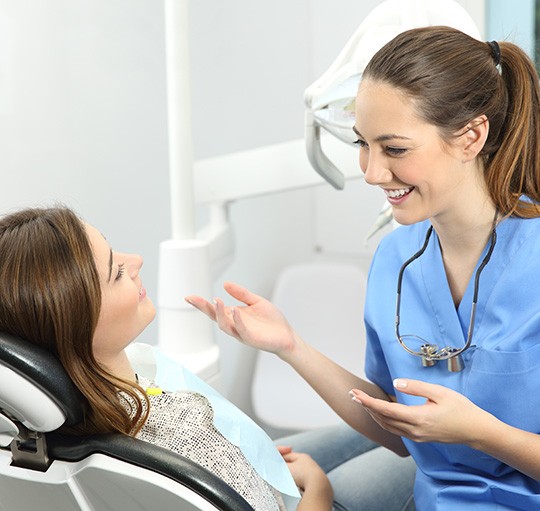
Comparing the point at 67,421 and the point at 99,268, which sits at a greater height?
the point at 99,268

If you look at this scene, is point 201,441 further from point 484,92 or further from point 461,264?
point 484,92

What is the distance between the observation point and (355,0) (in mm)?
2598

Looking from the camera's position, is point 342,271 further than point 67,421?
Yes

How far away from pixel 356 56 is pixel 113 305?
0.68m

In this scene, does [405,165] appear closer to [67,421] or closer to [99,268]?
[99,268]

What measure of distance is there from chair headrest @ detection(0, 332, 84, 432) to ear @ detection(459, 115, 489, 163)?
25.2 inches

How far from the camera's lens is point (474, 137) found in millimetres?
1175

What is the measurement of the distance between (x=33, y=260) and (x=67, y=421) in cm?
18

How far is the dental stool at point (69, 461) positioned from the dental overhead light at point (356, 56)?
76 cm

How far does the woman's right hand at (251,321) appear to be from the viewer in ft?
4.21

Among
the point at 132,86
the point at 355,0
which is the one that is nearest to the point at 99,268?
the point at 132,86

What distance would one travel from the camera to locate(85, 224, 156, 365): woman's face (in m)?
1.03

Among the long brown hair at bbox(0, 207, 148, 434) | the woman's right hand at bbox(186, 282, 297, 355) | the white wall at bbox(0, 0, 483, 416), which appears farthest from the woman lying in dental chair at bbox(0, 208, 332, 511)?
the white wall at bbox(0, 0, 483, 416)

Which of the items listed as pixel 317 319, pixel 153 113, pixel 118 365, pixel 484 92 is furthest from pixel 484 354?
pixel 317 319
